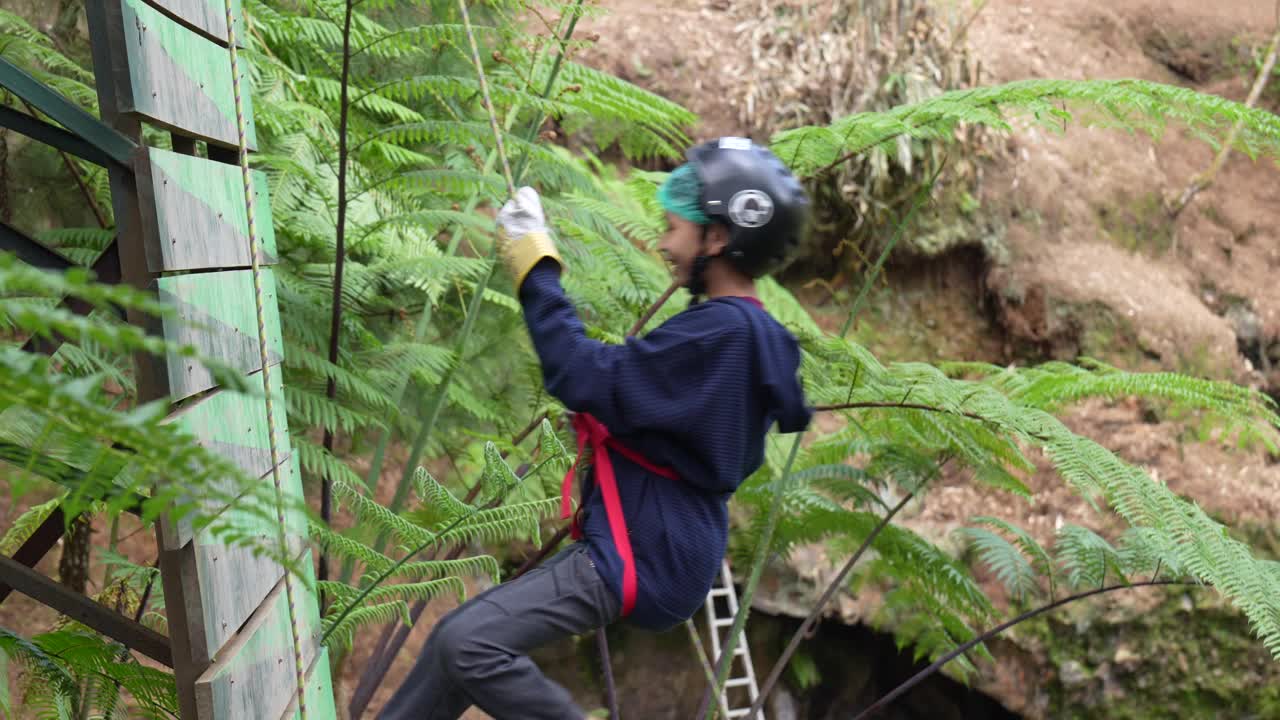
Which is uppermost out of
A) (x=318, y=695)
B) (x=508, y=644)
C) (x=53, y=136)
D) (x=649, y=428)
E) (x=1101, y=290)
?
(x=53, y=136)

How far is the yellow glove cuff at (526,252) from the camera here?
66.8 inches

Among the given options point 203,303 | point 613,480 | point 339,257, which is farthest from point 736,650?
point 203,303

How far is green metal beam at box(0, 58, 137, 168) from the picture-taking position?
1.36 metres

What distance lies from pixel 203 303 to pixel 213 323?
0.05 m

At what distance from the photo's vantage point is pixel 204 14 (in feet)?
5.63

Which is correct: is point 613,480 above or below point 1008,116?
below

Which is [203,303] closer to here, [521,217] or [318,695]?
[521,217]

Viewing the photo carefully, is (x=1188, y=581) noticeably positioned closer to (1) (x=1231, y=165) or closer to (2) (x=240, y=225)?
(2) (x=240, y=225)

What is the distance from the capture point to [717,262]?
5.94ft

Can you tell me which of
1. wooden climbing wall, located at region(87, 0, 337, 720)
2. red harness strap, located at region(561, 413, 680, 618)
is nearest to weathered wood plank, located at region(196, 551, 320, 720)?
wooden climbing wall, located at region(87, 0, 337, 720)

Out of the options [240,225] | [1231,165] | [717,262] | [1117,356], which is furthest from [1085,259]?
[240,225]

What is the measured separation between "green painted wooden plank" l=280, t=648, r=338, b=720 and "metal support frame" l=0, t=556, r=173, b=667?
0.95 ft

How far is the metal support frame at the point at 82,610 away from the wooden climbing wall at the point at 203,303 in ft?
0.37

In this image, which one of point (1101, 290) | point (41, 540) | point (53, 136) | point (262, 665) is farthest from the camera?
point (1101, 290)
